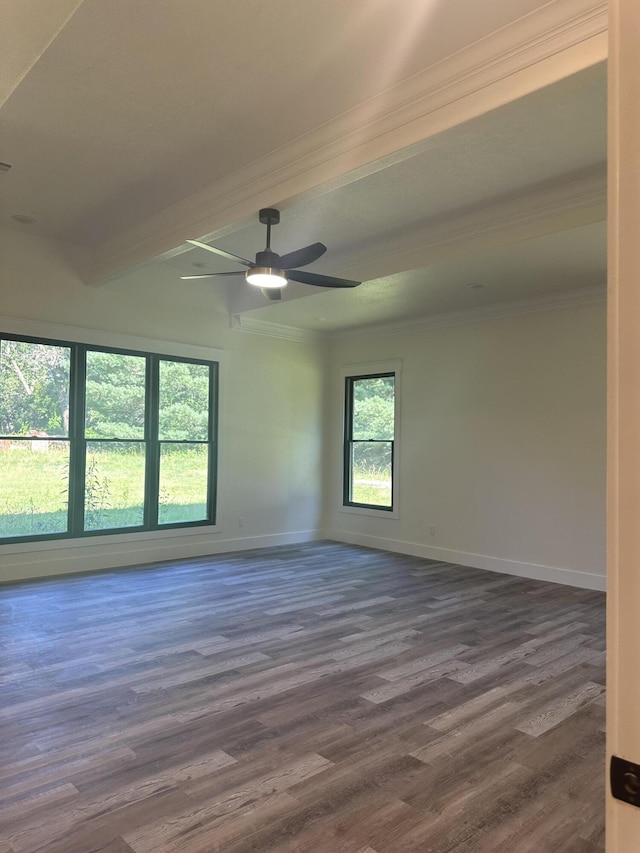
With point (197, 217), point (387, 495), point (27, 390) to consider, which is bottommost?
point (387, 495)

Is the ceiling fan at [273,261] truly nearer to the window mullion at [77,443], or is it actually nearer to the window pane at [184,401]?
the window mullion at [77,443]

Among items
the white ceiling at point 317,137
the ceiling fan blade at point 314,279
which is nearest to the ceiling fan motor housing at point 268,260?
the ceiling fan blade at point 314,279

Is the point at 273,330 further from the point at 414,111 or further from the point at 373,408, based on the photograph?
the point at 414,111

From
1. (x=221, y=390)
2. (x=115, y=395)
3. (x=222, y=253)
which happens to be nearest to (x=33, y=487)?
(x=115, y=395)

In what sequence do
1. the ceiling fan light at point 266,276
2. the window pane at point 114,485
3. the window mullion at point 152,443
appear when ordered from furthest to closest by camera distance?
the window mullion at point 152,443 → the window pane at point 114,485 → the ceiling fan light at point 266,276

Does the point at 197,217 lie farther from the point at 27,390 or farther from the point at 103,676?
the point at 103,676

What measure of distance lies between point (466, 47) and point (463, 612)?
13.1 feet

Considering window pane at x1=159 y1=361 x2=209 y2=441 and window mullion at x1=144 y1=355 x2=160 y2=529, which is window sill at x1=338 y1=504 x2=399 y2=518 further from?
window mullion at x1=144 y1=355 x2=160 y2=529

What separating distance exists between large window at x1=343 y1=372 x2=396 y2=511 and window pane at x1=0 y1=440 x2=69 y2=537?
12.5 ft

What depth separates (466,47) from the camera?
9.14 feet

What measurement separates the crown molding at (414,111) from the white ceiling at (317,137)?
1cm

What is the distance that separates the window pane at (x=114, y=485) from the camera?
20.5ft

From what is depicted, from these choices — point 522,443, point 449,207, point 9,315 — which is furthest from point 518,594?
point 9,315

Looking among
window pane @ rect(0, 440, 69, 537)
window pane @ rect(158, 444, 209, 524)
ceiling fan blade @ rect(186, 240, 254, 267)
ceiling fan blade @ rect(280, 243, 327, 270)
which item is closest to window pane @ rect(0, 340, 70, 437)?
window pane @ rect(0, 440, 69, 537)
